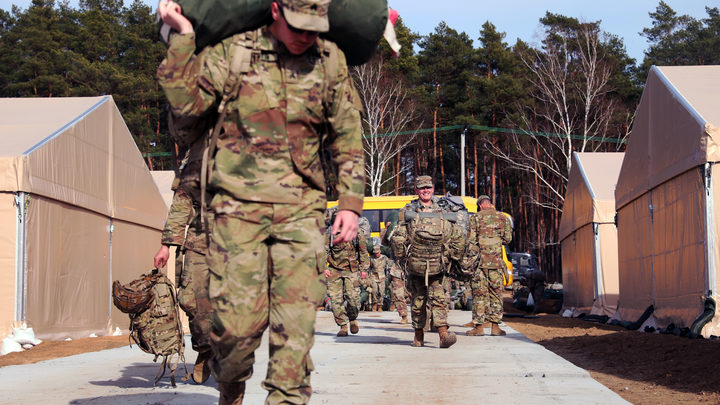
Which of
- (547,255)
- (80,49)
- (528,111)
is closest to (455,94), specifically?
(528,111)

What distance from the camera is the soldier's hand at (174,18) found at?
3.78 meters

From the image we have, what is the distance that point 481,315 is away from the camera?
40.3 ft

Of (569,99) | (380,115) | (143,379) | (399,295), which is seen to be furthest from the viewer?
(380,115)

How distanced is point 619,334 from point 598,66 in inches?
1172

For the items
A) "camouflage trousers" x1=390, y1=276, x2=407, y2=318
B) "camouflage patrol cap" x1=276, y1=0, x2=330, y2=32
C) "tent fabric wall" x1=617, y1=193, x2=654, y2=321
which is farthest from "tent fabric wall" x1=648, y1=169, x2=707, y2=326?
"camouflage patrol cap" x1=276, y1=0, x2=330, y2=32

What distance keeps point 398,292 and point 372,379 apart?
36.7 ft

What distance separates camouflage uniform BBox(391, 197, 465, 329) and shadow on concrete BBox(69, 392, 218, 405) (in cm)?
423

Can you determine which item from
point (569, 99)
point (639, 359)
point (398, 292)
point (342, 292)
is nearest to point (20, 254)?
point (342, 292)

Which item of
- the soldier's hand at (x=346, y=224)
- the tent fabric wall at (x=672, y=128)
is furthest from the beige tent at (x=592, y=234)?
the soldier's hand at (x=346, y=224)

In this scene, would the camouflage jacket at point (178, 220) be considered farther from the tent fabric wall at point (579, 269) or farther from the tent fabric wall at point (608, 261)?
the tent fabric wall at point (579, 269)

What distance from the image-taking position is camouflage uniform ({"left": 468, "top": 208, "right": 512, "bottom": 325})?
12242 mm

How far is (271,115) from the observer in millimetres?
3723

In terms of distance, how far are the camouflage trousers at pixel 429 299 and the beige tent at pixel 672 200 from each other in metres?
3.15

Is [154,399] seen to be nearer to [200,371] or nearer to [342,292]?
[200,371]
